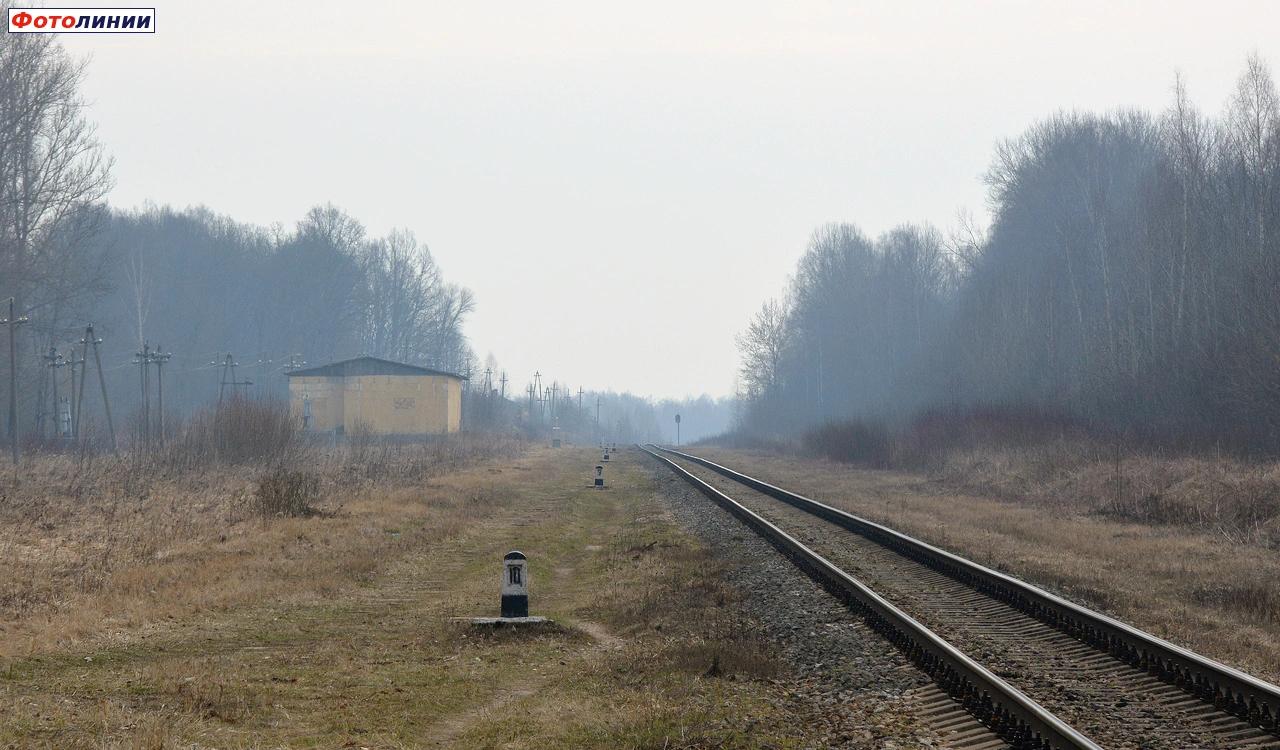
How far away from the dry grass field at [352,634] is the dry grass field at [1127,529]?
3.97 metres

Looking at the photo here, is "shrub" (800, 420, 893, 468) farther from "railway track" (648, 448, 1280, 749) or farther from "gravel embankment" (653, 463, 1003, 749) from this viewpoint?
"gravel embankment" (653, 463, 1003, 749)

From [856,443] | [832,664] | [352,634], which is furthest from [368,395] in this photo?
[832,664]

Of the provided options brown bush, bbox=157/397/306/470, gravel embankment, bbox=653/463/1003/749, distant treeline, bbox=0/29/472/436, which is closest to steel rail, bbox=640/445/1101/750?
gravel embankment, bbox=653/463/1003/749

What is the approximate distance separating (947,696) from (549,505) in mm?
19879

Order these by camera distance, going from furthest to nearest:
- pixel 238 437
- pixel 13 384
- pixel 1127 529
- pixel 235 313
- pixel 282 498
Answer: pixel 235 313 < pixel 13 384 < pixel 238 437 < pixel 282 498 < pixel 1127 529

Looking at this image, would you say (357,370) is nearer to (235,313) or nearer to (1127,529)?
Result: (235,313)

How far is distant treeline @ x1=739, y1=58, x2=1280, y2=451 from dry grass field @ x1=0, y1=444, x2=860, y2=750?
56.4 feet

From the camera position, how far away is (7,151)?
3922 cm

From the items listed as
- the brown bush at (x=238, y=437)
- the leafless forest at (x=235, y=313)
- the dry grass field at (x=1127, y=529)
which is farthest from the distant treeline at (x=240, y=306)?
the dry grass field at (x=1127, y=529)

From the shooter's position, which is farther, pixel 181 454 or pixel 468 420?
pixel 468 420

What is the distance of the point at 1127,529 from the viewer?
1906 cm

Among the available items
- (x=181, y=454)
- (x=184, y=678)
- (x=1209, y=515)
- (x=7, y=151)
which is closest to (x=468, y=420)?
(x=7, y=151)

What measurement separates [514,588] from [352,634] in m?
1.64

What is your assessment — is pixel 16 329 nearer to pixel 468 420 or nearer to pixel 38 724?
pixel 38 724
